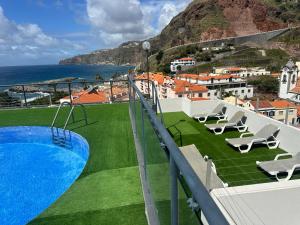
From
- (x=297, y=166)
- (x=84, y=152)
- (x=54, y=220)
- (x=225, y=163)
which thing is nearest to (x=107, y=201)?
(x=54, y=220)

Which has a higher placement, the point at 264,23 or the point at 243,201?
the point at 264,23

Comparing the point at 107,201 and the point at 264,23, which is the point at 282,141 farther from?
the point at 264,23

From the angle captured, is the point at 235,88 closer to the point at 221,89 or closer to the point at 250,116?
the point at 221,89

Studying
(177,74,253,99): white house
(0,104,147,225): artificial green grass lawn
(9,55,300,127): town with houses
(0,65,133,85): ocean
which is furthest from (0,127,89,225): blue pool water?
(0,65,133,85): ocean

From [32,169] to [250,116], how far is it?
706 centimetres

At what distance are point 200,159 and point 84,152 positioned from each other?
9.51ft

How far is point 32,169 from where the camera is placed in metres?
6.68

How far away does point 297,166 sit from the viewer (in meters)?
5.88

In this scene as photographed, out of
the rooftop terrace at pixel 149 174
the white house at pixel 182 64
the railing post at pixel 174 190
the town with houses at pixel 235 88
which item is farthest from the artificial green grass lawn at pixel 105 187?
the white house at pixel 182 64

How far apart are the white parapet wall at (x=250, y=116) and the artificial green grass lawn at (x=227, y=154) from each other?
359 mm

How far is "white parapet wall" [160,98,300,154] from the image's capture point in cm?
737

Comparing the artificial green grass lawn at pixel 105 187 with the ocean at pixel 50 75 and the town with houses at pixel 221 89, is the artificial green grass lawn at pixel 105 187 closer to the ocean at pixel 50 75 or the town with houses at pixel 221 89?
the town with houses at pixel 221 89

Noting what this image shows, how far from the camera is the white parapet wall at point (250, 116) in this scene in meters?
7.37

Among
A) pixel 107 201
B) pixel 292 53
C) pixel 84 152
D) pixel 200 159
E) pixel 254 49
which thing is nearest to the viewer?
pixel 107 201
